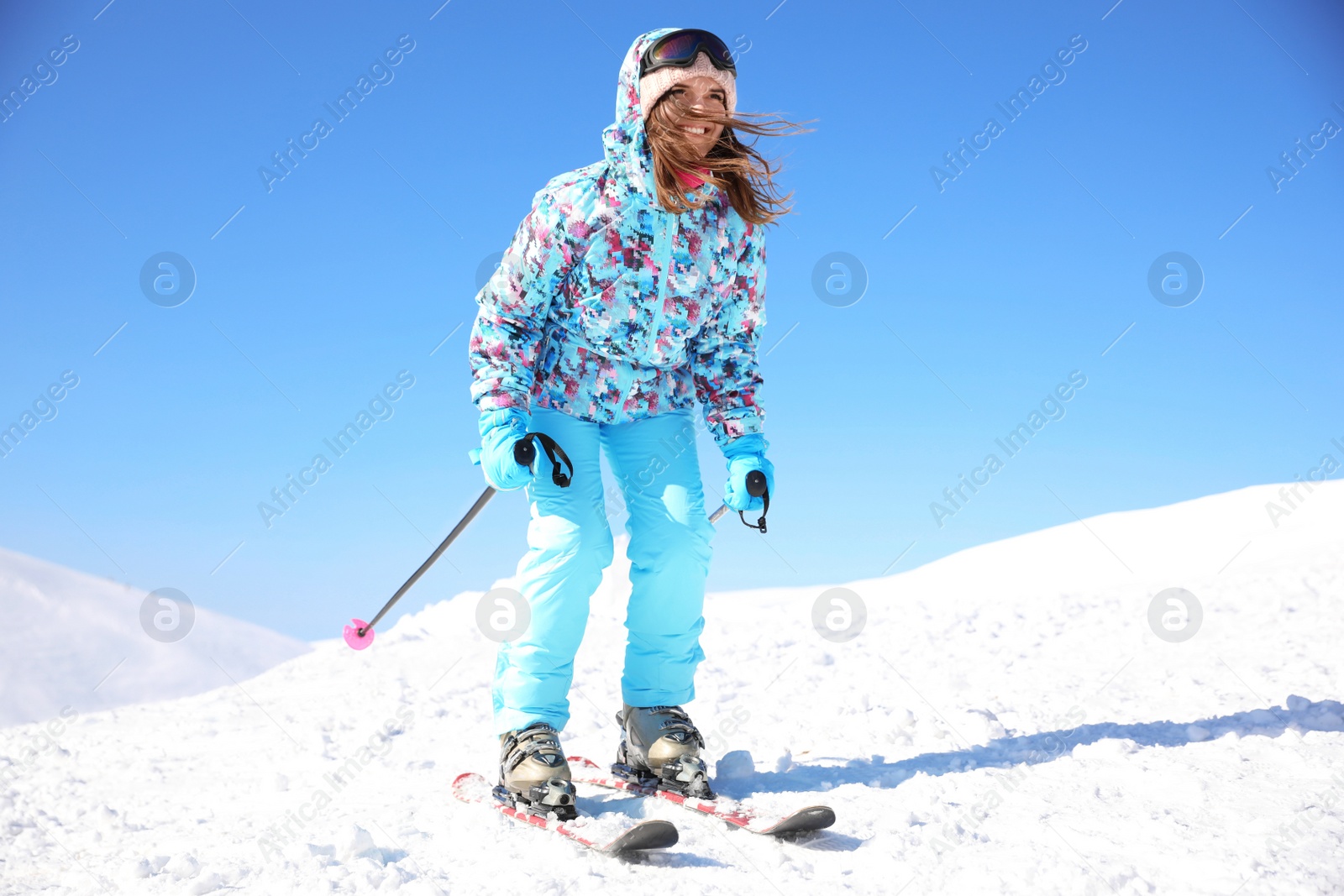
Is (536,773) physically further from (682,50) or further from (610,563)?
(682,50)

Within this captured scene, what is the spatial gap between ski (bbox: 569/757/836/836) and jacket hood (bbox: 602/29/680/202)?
213 cm

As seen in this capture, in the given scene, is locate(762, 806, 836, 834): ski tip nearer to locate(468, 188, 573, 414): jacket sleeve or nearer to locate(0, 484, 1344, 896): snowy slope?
locate(0, 484, 1344, 896): snowy slope

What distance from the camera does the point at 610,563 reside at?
329cm

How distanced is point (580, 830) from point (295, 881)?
2.80 feet

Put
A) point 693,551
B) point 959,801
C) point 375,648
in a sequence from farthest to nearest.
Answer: point 375,648
point 693,551
point 959,801

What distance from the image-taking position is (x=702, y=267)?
10.8ft

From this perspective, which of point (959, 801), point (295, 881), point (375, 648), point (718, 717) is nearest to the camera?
point (295, 881)

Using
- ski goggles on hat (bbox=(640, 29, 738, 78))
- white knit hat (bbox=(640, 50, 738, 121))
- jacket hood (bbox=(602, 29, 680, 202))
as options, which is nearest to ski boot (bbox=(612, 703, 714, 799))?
jacket hood (bbox=(602, 29, 680, 202))

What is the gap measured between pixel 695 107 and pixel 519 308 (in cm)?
94

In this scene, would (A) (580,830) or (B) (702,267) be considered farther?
(B) (702,267)

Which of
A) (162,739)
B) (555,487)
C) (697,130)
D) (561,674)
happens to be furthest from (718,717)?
(162,739)

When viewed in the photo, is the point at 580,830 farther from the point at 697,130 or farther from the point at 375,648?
the point at 375,648

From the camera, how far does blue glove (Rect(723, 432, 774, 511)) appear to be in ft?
11.4

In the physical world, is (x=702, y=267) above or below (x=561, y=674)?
above
